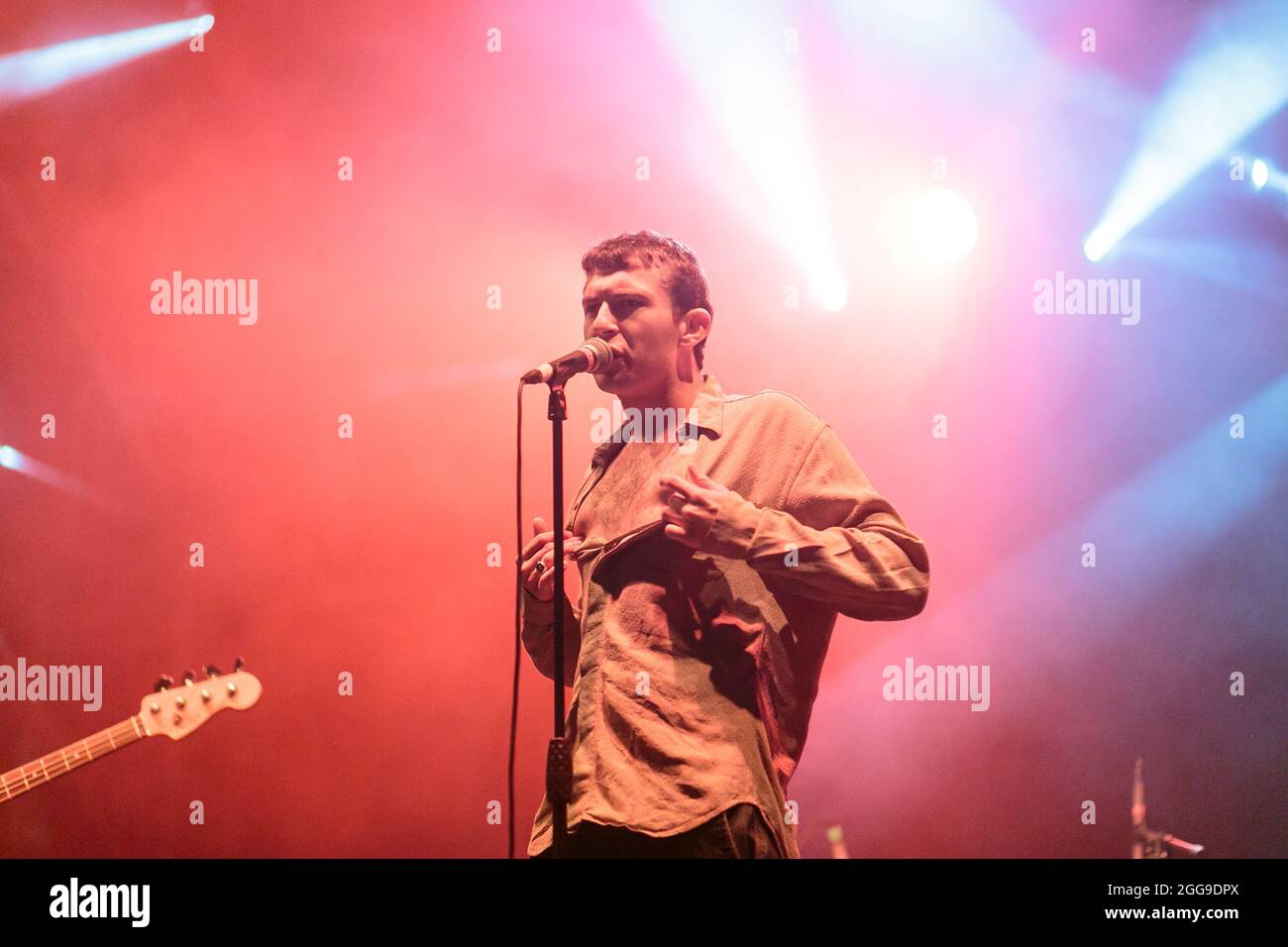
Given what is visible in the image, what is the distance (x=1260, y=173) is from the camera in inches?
134

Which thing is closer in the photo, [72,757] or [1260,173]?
[72,757]

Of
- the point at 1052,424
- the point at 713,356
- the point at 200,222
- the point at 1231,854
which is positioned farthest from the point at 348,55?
the point at 1231,854

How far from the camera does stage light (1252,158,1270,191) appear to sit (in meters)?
3.40

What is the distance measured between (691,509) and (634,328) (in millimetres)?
525

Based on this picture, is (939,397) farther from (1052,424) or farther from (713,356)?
(713,356)

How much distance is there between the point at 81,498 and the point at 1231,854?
3414 millimetres

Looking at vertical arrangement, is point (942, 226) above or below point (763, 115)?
below

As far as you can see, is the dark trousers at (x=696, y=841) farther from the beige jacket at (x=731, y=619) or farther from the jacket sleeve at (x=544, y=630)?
the jacket sleeve at (x=544, y=630)

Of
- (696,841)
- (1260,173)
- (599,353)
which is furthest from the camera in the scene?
(1260,173)

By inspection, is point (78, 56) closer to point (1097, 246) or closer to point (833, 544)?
point (833, 544)

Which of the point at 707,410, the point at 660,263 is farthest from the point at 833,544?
the point at 660,263

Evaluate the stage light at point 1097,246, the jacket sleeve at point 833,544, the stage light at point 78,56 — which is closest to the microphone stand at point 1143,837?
the jacket sleeve at point 833,544

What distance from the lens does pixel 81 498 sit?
3.43 m

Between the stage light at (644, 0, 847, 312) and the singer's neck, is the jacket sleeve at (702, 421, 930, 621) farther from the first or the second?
the stage light at (644, 0, 847, 312)
